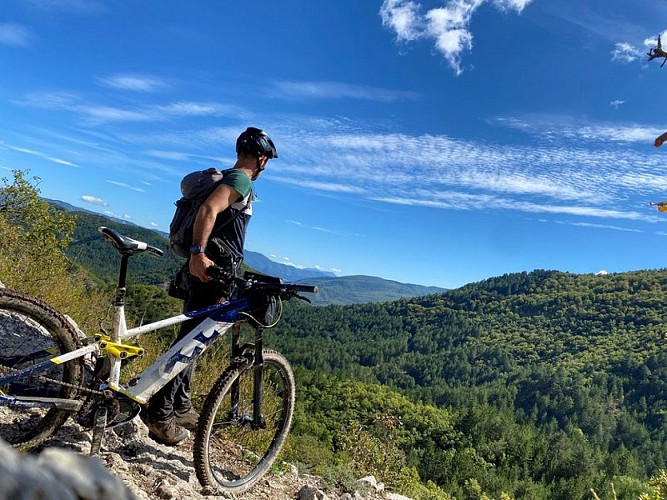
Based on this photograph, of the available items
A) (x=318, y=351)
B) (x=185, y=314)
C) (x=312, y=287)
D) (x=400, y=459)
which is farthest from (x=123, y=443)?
(x=318, y=351)

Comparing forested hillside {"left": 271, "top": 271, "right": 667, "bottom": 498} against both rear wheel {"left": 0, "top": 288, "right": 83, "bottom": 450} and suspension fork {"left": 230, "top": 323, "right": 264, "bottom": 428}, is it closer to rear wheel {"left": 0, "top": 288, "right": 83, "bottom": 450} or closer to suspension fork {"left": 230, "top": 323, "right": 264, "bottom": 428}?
suspension fork {"left": 230, "top": 323, "right": 264, "bottom": 428}

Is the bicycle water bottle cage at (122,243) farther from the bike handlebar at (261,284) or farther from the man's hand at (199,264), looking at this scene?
the bike handlebar at (261,284)

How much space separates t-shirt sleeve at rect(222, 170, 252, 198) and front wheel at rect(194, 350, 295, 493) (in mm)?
1411

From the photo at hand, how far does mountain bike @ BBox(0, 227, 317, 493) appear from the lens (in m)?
3.16

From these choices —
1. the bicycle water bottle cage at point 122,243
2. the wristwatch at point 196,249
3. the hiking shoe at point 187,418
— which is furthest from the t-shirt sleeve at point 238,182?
the hiking shoe at point 187,418

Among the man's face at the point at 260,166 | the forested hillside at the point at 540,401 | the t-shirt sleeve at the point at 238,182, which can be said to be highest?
the man's face at the point at 260,166

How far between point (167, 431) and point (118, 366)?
2.61 feet

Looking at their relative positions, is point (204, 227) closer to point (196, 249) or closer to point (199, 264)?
point (196, 249)

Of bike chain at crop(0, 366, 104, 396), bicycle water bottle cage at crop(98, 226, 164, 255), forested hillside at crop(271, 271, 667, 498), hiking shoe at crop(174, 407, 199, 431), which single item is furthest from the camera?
forested hillside at crop(271, 271, 667, 498)

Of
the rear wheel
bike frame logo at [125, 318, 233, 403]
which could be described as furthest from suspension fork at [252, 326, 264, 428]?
the rear wheel

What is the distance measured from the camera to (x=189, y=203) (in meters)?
3.76

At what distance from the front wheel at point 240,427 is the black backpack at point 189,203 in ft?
3.58

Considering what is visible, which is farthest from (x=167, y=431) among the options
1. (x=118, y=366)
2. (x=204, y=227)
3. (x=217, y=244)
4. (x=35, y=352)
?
(x=204, y=227)

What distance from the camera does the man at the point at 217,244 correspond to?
3.57 m
